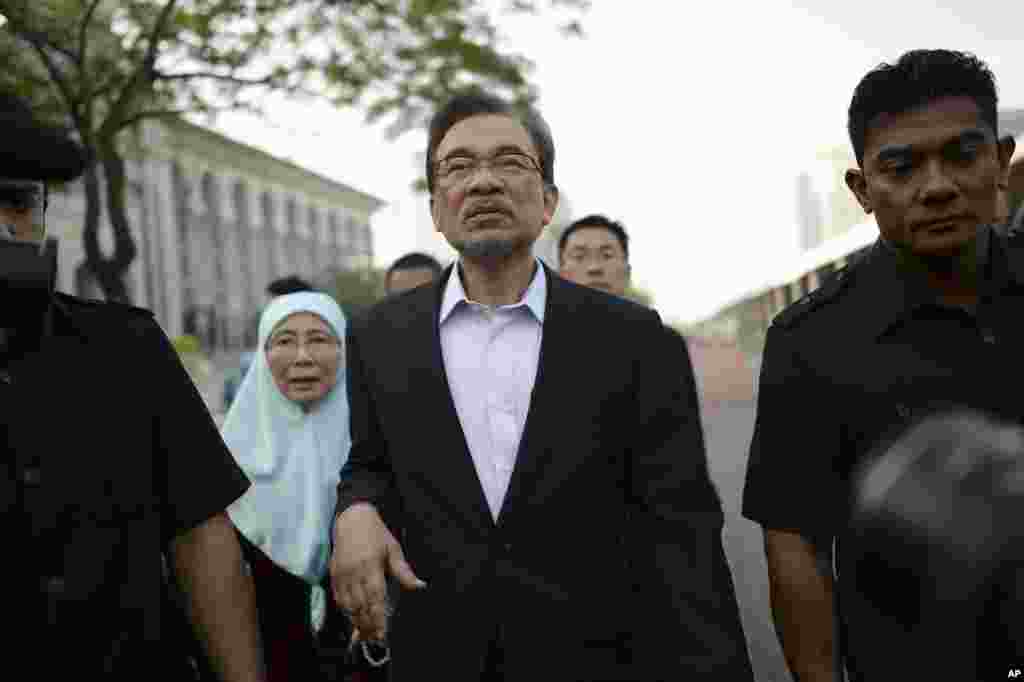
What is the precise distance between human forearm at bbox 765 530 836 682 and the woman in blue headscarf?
80.6 inches

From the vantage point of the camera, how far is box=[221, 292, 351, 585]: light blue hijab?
425cm

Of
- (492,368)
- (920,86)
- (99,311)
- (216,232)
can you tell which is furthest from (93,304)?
(216,232)

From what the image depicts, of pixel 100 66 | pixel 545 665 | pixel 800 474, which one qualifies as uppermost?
pixel 100 66

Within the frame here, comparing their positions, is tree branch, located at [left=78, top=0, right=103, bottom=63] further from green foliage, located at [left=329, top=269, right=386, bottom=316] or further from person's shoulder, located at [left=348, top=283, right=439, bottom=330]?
green foliage, located at [left=329, top=269, right=386, bottom=316]

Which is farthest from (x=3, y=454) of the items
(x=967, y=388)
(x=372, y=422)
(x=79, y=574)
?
(x=967, y=388)

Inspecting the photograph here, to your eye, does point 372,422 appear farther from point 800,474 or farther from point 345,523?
point 800,474

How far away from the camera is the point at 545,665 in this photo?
99.0 inches

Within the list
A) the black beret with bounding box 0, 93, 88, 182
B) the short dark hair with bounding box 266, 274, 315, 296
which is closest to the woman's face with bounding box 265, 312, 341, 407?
the short dark hair with bounding box 266, 274, 315, 296

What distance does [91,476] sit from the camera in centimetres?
207

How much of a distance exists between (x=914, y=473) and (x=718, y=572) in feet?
2.93

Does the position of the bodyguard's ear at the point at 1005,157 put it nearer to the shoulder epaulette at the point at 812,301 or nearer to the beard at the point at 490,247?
the shoulder epaulette at the point at 812,301

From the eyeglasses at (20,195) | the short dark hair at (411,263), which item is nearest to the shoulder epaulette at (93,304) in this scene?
the eyeglasses at (20,195)

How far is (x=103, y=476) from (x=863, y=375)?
4.46ft

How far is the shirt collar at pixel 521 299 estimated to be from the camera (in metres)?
2.83
